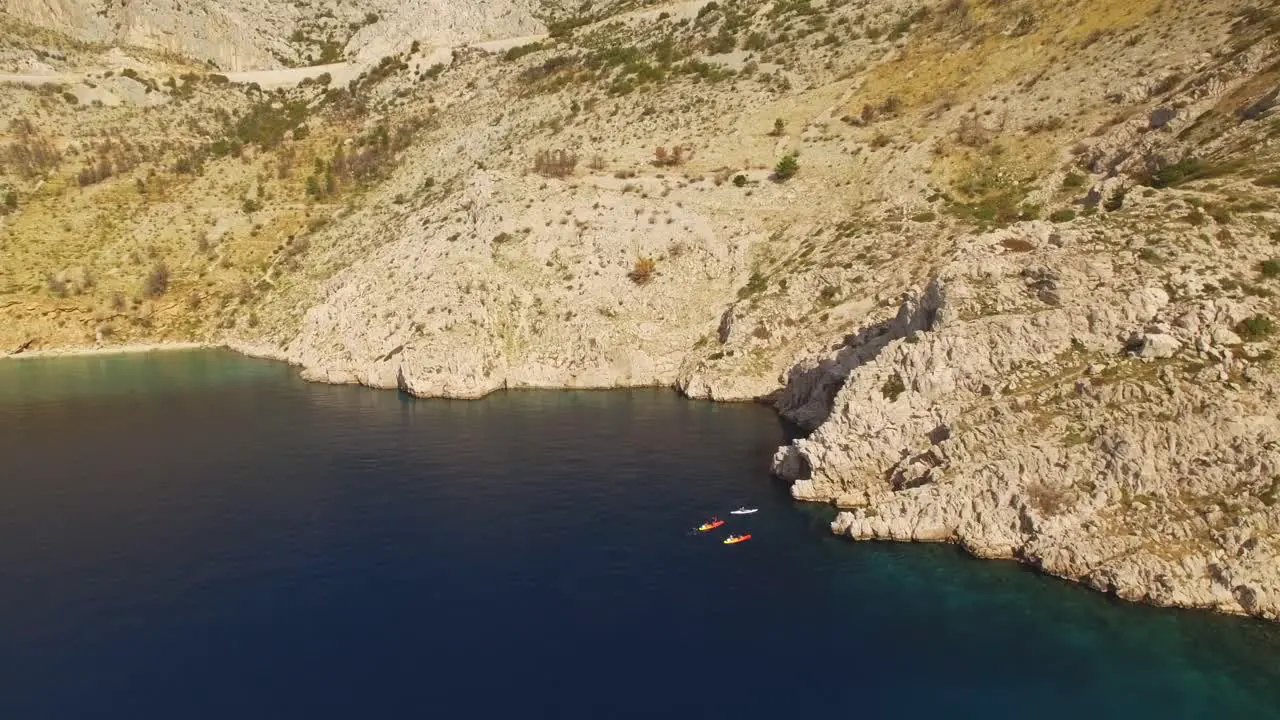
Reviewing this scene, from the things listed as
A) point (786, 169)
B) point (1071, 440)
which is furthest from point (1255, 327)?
point (786, 169)

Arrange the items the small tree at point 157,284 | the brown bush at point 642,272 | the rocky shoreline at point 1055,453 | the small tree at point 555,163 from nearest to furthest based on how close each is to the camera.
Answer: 1. the rocky shoreline at point 1055,453
2. the brown bush at point 642,272
3. the small tree at point 555,163
4. the small tree at point 157,284

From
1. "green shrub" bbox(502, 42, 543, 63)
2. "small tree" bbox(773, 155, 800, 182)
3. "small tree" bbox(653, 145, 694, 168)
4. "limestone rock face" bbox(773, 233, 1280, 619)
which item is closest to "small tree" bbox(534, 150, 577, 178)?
"small tree" bbox(653, 145, 694, 168)

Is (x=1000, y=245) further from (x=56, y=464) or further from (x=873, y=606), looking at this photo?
(x=56, y=464)

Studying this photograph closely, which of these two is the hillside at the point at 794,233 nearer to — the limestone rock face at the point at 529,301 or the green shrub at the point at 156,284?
the limestone rock face at the point at 529,301

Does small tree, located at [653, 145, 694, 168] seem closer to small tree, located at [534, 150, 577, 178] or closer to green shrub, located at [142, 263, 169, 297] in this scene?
small tree, located at [534, 150, 577, 178]

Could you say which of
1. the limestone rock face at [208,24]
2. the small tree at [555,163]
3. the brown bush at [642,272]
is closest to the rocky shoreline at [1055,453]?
the brown bush at [642,272]

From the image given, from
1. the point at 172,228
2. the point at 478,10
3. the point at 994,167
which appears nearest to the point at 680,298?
the point at 994,167
